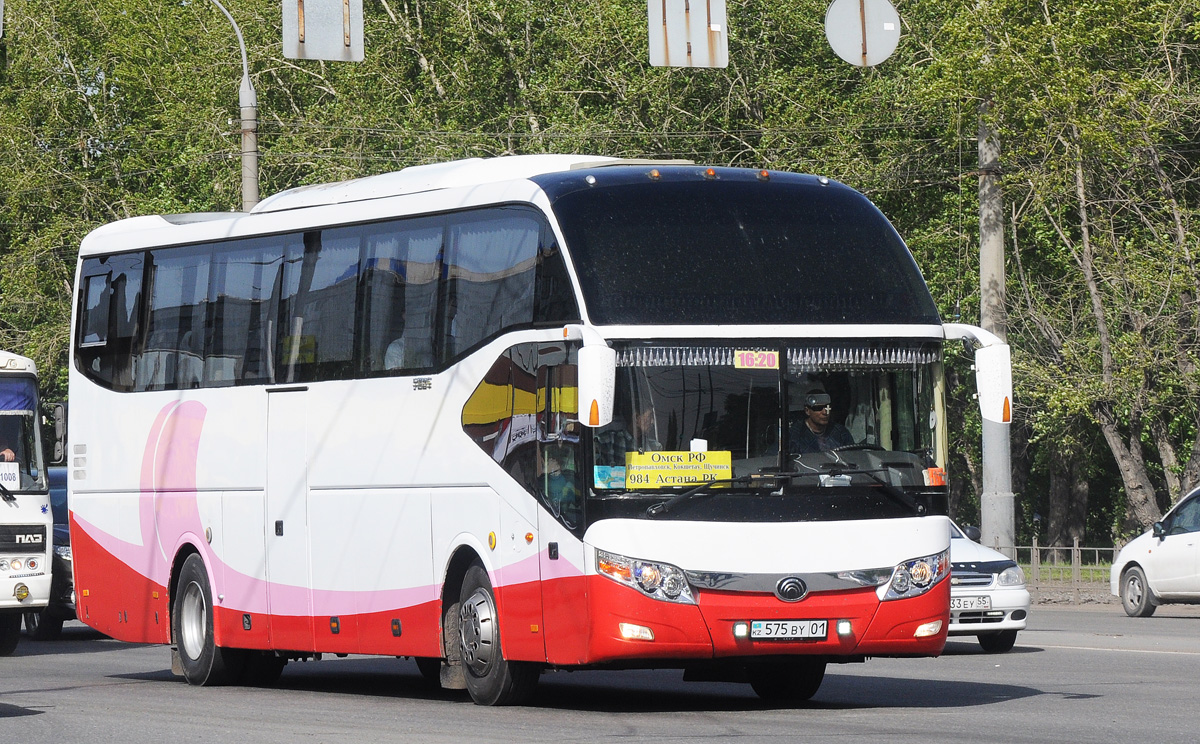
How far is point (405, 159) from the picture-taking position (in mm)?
46156

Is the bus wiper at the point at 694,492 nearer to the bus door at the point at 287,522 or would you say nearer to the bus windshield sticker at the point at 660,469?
the bus windshield sticker at the point at 660,469

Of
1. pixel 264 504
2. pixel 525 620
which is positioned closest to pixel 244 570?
pixel 264 504

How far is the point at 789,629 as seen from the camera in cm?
1241

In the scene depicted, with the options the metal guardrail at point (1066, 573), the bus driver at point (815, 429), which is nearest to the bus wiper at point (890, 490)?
the bus driver at point (815, 429)

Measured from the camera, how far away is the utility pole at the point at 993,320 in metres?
27.4

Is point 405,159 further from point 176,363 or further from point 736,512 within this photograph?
point 736,512

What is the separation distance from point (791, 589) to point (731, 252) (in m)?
2.17

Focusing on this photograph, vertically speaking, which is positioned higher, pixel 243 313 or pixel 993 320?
pixel 993 320

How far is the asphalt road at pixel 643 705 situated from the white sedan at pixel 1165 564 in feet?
16.0

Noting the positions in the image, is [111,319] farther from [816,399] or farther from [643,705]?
[816,399]

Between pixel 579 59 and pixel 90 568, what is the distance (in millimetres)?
28936

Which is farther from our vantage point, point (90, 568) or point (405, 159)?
point (405, 159)

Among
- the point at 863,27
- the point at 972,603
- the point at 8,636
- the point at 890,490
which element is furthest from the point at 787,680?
the point at 863,27

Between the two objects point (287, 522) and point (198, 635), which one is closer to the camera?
point (287, 522)
